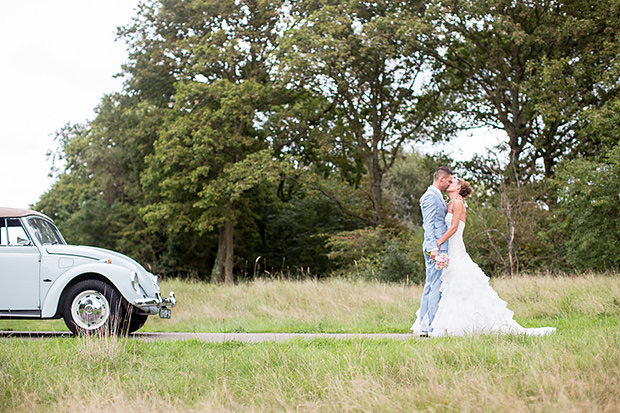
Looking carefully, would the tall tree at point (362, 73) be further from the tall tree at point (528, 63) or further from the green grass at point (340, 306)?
the green grass at point (340, 306)

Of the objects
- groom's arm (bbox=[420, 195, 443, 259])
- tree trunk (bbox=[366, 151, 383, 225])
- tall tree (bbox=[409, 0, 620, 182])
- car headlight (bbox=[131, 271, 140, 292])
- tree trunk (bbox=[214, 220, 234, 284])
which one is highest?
tall tree (bbox=[409, 0, 620, 182])

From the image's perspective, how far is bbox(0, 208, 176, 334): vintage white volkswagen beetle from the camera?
31.0ft

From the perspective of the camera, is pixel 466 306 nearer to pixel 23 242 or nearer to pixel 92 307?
pixel 92 307

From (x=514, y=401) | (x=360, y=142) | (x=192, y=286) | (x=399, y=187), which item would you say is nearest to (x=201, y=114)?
(x=360, y=142)

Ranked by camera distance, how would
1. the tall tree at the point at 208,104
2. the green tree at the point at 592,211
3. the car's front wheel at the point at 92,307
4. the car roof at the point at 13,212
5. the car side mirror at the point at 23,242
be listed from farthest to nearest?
1. the tall tree at the point at 208,104
2. the green tree at the point at 592,211
3. the car roof at the point at 13,212
4. the car side mirror at the point at 23,242
5. the car's front wheel at the point at 92,307

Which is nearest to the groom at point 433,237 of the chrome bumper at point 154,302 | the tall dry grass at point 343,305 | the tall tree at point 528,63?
the tall dry grass at point 343,305

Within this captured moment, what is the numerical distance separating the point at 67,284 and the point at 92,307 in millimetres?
583

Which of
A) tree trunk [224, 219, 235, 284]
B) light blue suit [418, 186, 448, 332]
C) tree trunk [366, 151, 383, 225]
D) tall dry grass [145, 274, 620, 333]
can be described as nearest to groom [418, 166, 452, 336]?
light blue suit [418, 186, 448, 332]

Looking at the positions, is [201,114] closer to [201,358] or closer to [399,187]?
[399,187]

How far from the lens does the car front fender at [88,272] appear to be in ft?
31.1

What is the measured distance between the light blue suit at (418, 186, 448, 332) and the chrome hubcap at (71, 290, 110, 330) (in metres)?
4.65

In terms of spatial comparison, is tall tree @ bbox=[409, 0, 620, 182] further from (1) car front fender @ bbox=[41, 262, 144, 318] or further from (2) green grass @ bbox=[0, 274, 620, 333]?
(1) car front fender @ bbox=[41, 262, 144, 318]

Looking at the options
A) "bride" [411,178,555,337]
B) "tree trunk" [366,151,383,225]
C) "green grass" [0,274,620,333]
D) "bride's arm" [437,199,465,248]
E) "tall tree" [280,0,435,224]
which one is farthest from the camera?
"tree trunk" [366,151,383,225]

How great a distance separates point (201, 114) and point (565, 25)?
17.0 m
